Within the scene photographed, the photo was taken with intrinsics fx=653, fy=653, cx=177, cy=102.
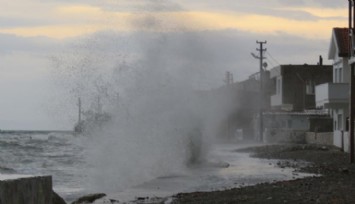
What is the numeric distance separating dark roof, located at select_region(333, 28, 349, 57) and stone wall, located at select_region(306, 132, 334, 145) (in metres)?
6.97

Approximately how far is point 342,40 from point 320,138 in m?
9.42

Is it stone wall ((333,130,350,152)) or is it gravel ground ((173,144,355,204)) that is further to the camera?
stone wall ((333,130,350,152))

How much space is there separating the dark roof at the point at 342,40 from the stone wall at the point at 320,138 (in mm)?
6967

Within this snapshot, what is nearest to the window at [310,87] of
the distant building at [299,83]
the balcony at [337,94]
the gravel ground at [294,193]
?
the distant building at [299,83]

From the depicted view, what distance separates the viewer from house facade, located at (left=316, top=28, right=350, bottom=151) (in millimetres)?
42000

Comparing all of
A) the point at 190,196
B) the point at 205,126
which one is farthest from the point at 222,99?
the point at 190,196

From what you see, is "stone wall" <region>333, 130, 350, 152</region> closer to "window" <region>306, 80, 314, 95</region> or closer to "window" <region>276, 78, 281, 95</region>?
"window" <region>306, 80, 314, 95</region>

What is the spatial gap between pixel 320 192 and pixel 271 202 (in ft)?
5.90

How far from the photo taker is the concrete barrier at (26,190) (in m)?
Result: 7.86

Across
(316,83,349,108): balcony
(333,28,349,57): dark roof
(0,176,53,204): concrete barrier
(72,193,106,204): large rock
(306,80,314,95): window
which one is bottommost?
(72,193,106,204): large rock

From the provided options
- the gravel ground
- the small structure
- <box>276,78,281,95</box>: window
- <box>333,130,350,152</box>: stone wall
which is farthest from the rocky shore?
<box>276,78,281,95</box>: window

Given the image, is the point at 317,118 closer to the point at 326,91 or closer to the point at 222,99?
the point at 222,99

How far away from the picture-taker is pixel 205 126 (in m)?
42.9

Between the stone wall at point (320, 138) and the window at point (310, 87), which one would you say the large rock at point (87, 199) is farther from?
the window at point (310, 87)
